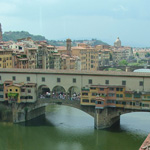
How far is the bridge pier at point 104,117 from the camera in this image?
27141mm

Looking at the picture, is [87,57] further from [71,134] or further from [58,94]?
[71,134]

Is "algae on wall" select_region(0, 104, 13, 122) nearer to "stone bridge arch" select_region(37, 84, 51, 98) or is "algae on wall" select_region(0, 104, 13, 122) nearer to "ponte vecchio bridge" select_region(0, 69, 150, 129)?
"ponte vecchio bridge" select_region(0, 69, 150, 129)

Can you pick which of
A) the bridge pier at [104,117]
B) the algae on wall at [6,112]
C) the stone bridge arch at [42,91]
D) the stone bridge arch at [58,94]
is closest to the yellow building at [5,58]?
the stone bridge arch at [42,91]

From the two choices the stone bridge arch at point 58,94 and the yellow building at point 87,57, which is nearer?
the stone bridge arch at point 58,94

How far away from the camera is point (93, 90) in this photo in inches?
1088

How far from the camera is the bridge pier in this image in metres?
27.1

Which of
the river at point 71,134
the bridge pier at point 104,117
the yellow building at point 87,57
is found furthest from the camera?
the yellow building at point 87,57

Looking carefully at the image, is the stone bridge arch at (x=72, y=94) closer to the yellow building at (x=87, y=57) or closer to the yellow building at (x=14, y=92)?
→ the yellow building at (x=14, y=92)

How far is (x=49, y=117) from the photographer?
106 feet

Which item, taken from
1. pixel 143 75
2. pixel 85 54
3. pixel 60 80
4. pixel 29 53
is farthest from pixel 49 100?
pixel 85 54

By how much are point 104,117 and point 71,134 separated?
3.38 meters

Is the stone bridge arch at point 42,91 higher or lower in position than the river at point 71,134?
higher

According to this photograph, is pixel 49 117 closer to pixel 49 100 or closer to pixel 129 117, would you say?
pixel 49 100

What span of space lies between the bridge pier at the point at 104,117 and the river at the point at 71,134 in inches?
24.6
